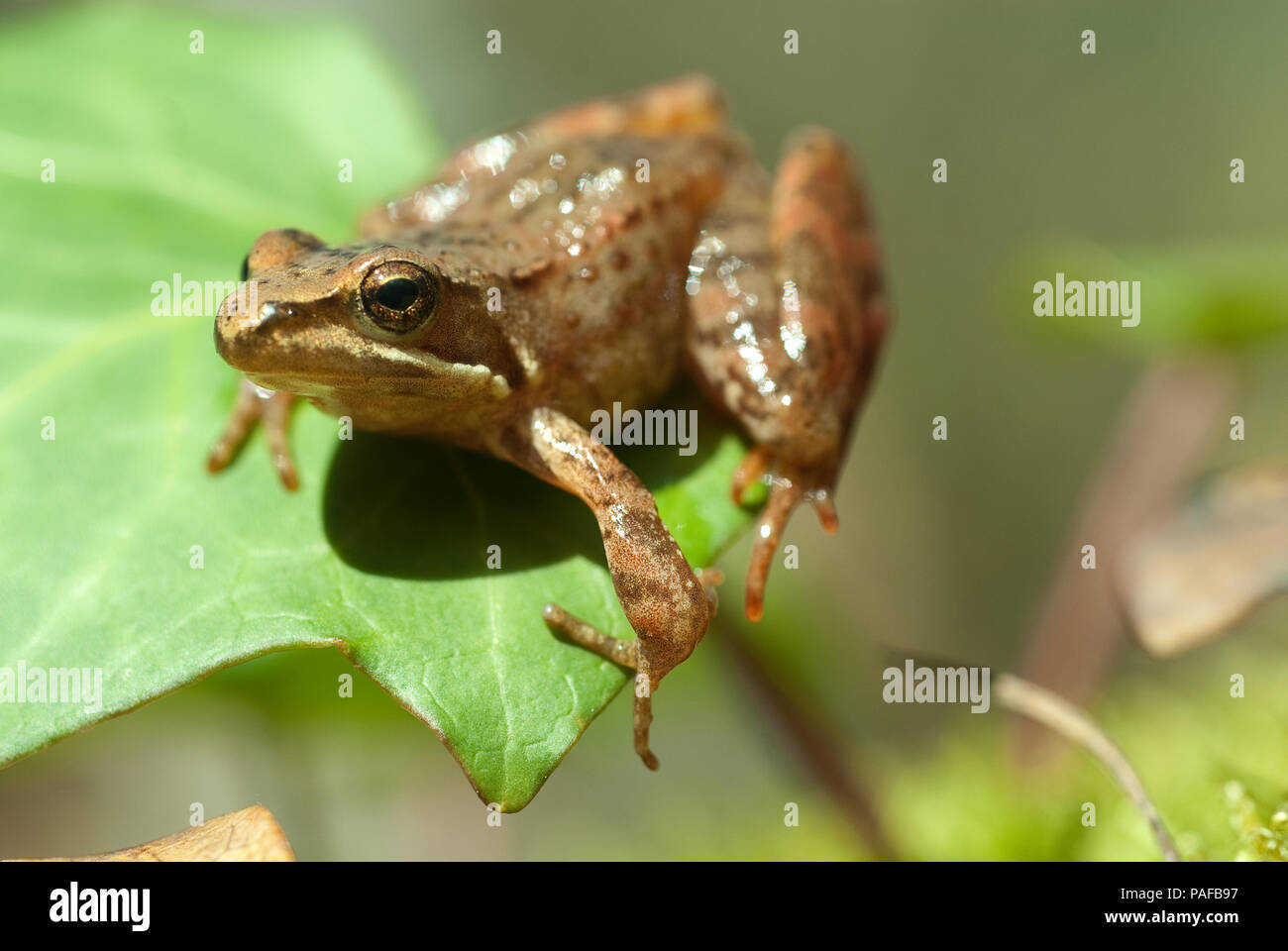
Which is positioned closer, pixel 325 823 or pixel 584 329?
pixel 584 329

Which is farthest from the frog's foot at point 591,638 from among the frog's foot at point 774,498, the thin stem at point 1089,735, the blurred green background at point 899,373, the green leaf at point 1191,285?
the green leaf at point 1191,285

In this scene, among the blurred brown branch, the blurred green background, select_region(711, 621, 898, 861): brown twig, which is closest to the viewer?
the blurred brown branch

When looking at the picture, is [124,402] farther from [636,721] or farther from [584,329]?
[636,721]

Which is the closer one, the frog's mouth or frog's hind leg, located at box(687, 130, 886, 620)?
the frog's mouth

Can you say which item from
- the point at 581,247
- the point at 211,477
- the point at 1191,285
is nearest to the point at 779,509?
the point at 581,247

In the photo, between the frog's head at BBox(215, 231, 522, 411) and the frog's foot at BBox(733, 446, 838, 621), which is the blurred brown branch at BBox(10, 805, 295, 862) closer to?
the frog's head at BBox(215, 231, 522, 411)

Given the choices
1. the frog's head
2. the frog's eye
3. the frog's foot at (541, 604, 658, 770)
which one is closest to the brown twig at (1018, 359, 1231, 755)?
the frog's foot at (541, 604, 658, 770)

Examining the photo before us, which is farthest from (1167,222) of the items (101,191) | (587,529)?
(101,191)
